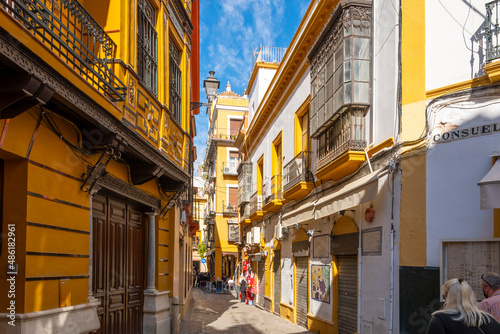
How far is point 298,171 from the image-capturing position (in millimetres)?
14016

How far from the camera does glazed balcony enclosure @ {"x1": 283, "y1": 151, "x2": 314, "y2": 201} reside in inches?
519

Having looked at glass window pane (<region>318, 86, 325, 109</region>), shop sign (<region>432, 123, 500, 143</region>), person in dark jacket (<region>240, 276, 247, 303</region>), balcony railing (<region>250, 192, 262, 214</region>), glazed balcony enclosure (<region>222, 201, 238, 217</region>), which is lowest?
person in dark jacket (<region>240, 276, 247, 303</region>)

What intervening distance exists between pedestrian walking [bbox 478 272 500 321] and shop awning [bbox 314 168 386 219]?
11.8ft

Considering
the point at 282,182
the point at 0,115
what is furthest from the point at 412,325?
the point at 282,182

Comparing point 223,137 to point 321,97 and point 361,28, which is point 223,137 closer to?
point 321,97

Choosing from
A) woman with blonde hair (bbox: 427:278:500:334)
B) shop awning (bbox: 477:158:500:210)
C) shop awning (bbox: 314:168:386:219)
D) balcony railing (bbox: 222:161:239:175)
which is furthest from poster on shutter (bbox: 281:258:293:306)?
balcony railing (bbox: 222:161:239:175)

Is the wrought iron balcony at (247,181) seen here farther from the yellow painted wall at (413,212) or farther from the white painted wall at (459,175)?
the white painted wall at (459,175)

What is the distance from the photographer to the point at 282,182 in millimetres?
16641

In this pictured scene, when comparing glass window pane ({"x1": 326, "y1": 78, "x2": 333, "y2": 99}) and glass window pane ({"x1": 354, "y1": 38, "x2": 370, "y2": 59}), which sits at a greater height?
glass window pane ({"x1": 354, "y1": 38, "x2": 370, "y2": 59})

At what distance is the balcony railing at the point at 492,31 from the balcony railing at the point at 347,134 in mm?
2724

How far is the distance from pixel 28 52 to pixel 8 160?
135cm

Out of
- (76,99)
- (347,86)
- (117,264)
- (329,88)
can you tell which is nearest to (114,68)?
(76,99)

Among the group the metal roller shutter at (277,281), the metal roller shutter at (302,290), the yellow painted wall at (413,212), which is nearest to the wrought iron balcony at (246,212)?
the metal roller shutter at (277,281)

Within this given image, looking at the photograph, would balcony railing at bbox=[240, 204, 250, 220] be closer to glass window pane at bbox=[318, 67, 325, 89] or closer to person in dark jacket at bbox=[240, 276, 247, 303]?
person in dark jacket at bbox=[240, 276, 247, 303]
